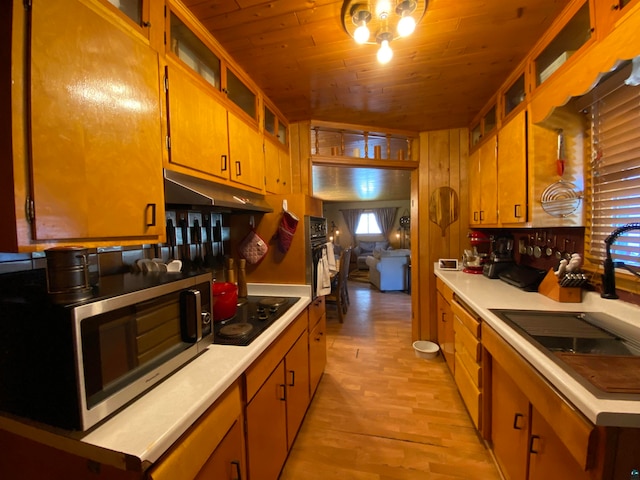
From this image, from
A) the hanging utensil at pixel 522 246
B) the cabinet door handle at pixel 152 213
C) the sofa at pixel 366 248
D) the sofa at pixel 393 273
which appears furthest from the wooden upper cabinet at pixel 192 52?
the sofa at pixel 366 248

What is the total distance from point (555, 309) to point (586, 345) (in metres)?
0.39

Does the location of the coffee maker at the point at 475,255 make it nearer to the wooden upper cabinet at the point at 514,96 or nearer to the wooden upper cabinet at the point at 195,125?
the wooden upper cabinet at the point at 514,96

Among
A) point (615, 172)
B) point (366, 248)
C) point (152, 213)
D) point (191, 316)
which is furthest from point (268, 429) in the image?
point (366, 248)

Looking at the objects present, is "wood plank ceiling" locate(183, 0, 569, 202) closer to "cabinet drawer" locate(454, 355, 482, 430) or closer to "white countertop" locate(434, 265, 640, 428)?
"white countertop" locate(434, 265, 640, 428)

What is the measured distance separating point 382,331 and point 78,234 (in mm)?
3243

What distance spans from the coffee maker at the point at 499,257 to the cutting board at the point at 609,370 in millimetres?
1420

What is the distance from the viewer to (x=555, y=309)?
4.61 feet

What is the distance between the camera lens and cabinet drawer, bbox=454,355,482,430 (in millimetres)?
1571

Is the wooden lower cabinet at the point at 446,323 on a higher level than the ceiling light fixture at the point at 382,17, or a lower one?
lower

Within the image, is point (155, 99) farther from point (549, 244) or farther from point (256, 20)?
point (549, 244)

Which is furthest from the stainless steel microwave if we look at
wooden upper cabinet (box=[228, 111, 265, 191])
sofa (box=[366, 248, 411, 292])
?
sofa (box=[366, 248, 411, 292])

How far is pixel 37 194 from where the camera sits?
715 millimetres

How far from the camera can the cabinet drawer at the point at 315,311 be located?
6.51 feet

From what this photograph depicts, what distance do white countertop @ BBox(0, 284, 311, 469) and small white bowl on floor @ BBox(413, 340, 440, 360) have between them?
2190 mm
